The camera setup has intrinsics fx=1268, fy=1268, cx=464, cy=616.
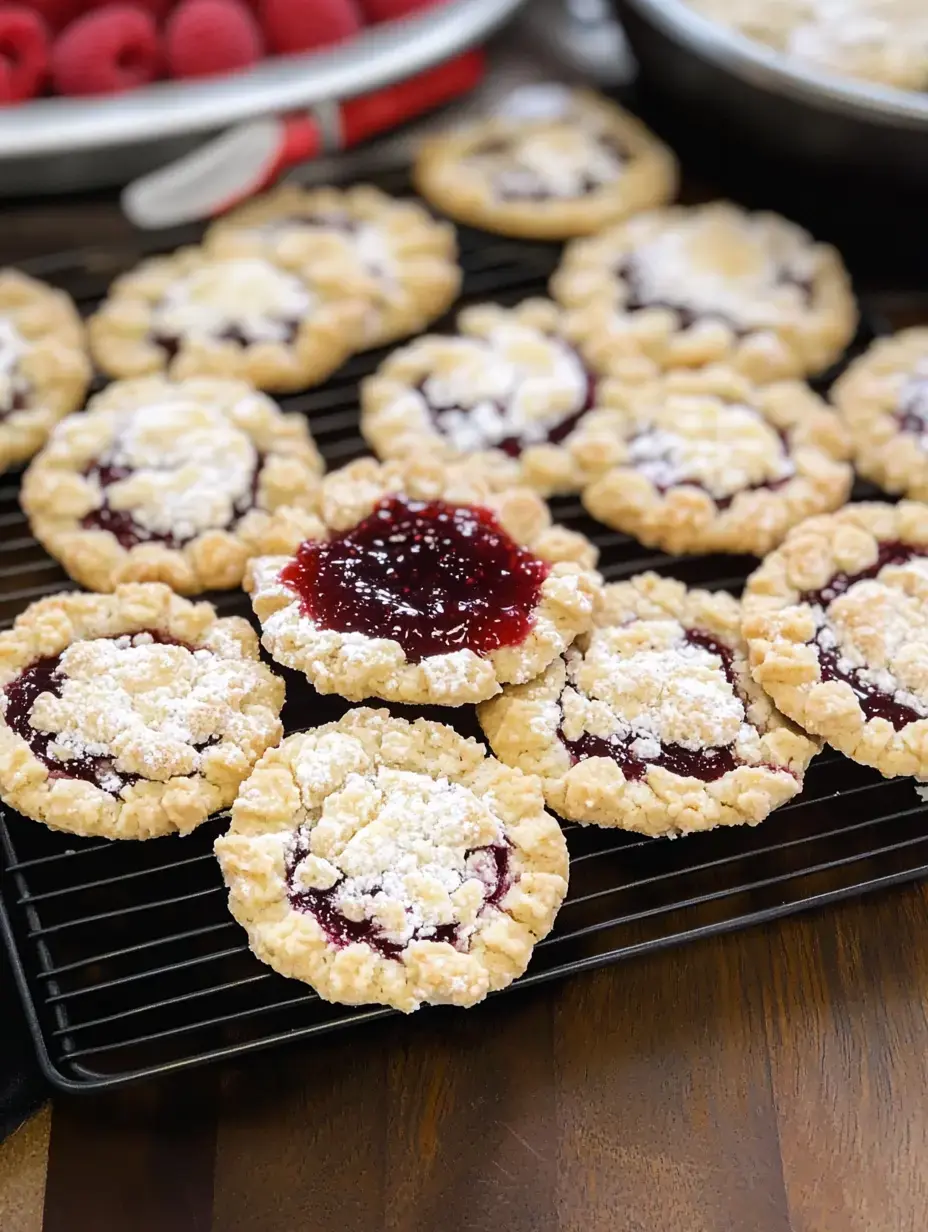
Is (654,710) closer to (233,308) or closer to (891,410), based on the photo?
(891,410)

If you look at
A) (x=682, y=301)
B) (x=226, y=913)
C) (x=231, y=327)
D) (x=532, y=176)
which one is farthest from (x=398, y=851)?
(x=532, y=176)

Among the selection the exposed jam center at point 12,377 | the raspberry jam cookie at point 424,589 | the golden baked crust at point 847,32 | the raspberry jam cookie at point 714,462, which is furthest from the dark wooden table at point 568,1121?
the golden baked crust at point 847,32

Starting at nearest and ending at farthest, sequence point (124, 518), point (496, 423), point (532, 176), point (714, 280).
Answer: point (124, 518) → point (496, 423) → point (714, 280) → point (532, 176)

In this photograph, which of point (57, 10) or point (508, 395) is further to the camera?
point (57, 10)

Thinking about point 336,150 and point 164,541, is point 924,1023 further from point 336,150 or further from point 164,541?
point 336,150

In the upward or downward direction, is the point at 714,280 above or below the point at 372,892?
above

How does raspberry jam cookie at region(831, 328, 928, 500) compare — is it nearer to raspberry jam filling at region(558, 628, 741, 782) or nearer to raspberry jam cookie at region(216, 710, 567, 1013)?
raspberry jam filling at region(558, 628, 741, 782)

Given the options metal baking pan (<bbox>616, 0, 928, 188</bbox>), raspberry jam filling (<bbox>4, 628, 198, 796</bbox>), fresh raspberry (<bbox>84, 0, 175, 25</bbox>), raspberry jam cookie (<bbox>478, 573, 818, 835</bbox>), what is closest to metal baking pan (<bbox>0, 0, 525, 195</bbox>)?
fresh raspberry (<bbox>84, 0, 175, 25</bbox>)

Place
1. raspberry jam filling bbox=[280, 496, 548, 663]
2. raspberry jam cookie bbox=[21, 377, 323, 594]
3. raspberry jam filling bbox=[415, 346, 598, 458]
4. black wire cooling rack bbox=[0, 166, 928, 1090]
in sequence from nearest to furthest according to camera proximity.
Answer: black wire cooling rack bbox=[0, 166, 928, 1090] → raspberry jam filling bbox=[280, 496, 548, 663] → raspberry jam cookie bbox=[21, 377, 323, 594] → raspberry jam filling bbox=[415, 346, 598, 458]
